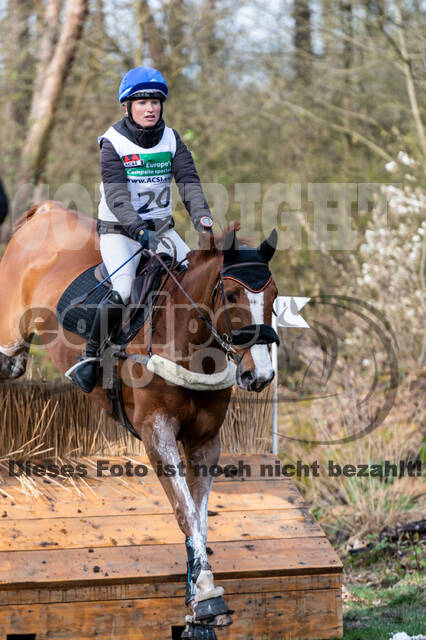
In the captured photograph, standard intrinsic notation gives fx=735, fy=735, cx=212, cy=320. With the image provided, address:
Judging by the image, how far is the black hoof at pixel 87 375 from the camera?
417cm


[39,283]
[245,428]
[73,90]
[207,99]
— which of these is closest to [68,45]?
[73,90]

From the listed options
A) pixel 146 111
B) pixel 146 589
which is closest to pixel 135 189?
pixel 146 111

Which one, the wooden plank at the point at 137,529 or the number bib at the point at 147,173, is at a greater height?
the number bib at the point at 147,173

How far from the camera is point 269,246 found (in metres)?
3.47

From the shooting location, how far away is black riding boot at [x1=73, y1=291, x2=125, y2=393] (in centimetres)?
403

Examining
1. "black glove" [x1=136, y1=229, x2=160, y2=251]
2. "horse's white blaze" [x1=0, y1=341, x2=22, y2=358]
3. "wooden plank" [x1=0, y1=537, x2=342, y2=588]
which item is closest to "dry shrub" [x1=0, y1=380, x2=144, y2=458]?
"horse's white blaze" [x1=0, y1=341, x2=22, y2=358]

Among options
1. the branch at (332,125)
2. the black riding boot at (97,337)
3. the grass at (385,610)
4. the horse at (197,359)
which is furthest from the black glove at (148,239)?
the branch at (332,125)

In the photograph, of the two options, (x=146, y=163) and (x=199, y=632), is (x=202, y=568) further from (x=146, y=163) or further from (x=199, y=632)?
(x=146, y=163)

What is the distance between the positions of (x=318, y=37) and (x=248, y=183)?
7.85ft

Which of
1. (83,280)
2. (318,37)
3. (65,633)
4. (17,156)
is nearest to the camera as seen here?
(65,633)

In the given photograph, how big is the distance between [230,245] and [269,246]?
0.61 feet

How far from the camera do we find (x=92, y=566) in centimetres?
398

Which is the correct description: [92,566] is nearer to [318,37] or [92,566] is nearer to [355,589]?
[355,589]

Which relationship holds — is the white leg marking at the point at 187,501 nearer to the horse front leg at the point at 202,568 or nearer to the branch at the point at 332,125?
the horse front leg at the point at 202,568
